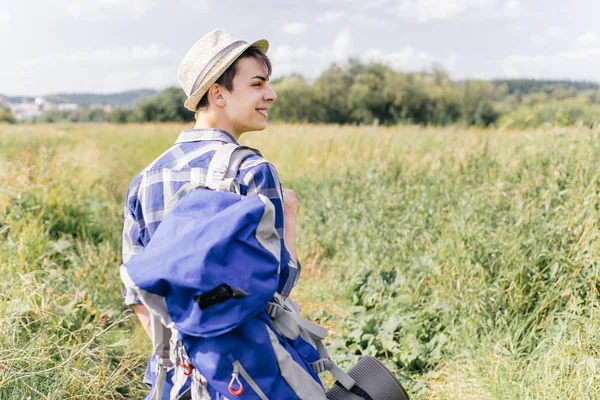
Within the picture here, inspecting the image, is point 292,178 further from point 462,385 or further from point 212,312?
point 212,312

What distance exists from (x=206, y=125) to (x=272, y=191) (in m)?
0.40

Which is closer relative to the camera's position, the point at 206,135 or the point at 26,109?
the point at 206,135

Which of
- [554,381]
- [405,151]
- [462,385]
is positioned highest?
[405,151]

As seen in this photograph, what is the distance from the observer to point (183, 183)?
1737mm

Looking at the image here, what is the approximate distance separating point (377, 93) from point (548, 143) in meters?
39.8

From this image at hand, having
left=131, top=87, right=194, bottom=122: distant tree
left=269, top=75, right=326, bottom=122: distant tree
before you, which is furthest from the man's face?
left=131, top=87, right=194, bottom=122: distant tree

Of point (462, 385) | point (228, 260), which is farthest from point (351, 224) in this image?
point (228, 260)

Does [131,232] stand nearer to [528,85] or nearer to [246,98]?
[246,98]

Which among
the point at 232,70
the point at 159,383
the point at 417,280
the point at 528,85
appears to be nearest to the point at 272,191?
the point at 232,70

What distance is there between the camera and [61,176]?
7207 mm

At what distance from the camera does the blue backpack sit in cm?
145

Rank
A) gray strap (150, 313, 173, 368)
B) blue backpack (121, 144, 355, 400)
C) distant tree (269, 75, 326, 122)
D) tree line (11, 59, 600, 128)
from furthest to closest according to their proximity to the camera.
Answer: tree line (11, 59, 600, 128)
distant tree (269, 75, 326, 122)
gray strap (150, 313, 173, 368)
blue backpack (121, 144, 355, 400)

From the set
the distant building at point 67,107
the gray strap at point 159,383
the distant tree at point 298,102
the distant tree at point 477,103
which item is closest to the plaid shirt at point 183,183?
the gray strap at point 159,383

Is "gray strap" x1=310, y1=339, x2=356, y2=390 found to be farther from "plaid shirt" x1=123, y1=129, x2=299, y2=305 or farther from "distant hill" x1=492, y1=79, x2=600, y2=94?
"distant hill" x1=492, y1=79, x2=600, y2=94
